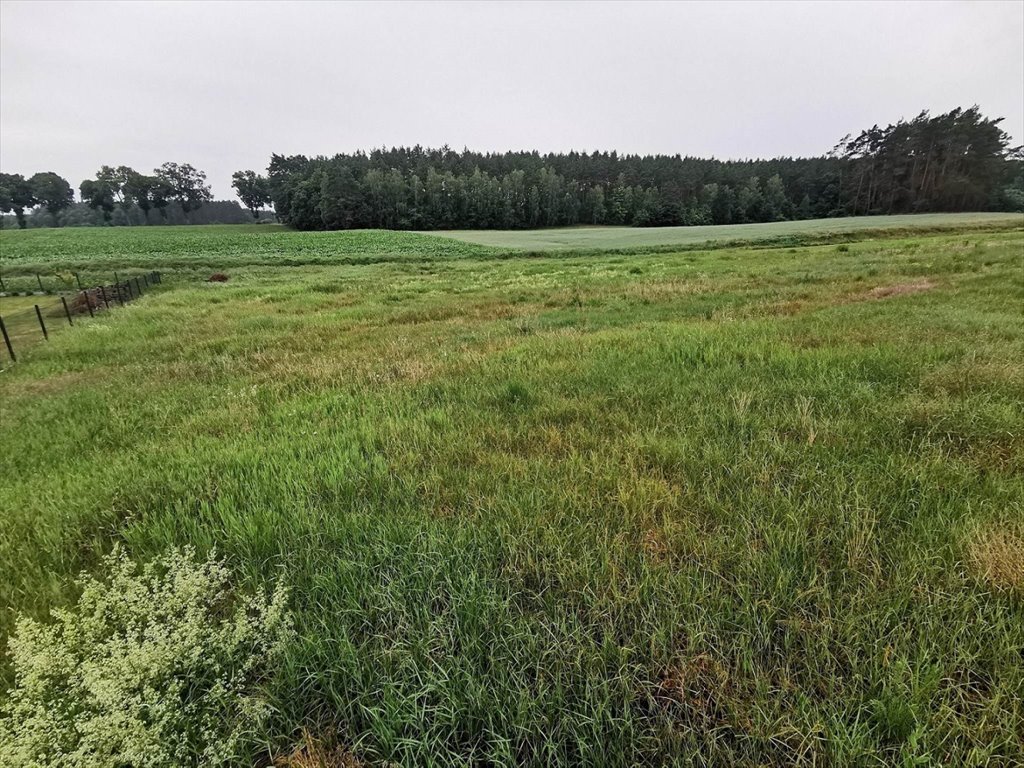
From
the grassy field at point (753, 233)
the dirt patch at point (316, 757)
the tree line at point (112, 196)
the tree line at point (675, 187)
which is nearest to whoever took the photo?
the dirt patch at point (316, 757)

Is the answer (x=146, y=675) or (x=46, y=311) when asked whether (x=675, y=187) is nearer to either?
(x=46, y=311)

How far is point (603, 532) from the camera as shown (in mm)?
2949

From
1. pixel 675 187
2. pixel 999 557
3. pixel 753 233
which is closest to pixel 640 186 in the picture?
pixel 675 187

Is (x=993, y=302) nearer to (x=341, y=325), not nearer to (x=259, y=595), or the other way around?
(x=259, y=595)

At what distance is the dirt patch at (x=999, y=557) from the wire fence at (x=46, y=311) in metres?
17.1

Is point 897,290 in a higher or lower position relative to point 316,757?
higher

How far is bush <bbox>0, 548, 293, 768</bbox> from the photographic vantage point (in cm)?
188

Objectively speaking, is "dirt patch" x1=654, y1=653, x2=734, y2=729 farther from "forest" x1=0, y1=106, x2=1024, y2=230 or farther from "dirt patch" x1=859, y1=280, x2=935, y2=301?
"forest" x1=0, y1=106, x2=1024, y2=230

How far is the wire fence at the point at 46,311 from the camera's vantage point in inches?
553

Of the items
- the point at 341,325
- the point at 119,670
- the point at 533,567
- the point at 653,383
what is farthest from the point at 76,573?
the point at 341,325

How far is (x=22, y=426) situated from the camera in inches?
251

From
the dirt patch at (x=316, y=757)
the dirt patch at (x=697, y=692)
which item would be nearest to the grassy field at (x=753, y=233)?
the dirt patch at (x=697, y=692)

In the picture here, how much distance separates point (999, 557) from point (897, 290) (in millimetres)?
12293

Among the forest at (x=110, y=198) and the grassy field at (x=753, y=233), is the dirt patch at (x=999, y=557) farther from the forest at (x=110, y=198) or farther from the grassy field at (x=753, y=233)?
the forest at (x=110, y=198)
